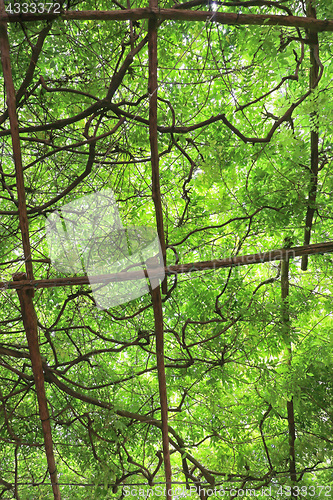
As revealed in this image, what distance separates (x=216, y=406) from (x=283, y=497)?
52 cm

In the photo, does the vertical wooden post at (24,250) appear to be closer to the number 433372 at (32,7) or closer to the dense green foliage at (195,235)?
the number 433372 at (32,7)

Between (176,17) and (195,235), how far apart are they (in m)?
0.93

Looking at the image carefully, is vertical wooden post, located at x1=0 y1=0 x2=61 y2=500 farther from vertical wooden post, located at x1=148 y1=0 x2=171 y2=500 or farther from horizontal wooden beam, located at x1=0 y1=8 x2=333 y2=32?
vertical wooden post, located at x1=148 y1=0 x2=171 y2=500

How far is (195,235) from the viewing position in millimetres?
1817

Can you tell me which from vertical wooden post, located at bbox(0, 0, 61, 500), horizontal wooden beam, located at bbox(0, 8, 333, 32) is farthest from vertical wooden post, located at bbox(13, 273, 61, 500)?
horizontal wooden beam, located at bbox(0, 8, 333, 32)

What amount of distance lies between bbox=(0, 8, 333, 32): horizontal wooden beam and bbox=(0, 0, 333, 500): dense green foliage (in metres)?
0.21

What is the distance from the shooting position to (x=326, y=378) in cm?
187

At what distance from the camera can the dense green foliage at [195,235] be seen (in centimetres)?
156

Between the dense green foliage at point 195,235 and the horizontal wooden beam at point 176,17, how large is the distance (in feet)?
0.70

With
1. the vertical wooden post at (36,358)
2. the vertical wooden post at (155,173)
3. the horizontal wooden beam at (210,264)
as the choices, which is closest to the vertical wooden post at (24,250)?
the vertical wooden post at (36,358)

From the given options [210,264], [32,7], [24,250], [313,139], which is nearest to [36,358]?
[24,250]

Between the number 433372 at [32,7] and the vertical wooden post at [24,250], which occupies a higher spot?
the number 433372 at [32,7]

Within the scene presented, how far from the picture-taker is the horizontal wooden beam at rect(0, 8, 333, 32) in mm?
1104

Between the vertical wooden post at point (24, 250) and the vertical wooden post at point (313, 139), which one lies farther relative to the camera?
the vertical wooden post at point (313, 139)
